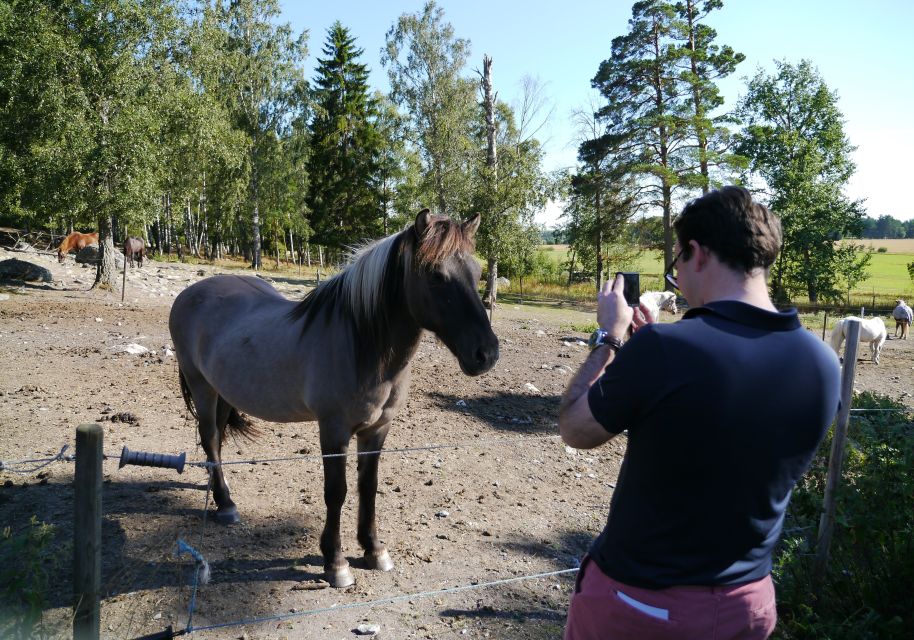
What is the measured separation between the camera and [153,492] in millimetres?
4590

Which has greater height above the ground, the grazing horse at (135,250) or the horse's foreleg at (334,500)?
the grazing horse at (135,250)

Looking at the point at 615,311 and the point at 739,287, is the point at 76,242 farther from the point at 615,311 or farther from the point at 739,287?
the point at 739,287

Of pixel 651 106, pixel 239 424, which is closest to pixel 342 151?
pixel 651 106

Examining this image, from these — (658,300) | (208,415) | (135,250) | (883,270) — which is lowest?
(208,415)

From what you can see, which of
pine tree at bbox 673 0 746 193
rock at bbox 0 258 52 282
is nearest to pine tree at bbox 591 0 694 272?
pine tree at bbox 673 0 746 193

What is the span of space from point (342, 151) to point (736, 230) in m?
33.2

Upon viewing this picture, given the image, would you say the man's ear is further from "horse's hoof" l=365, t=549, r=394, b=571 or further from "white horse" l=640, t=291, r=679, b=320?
"white horse" l=640, t=291, r=679, b=320

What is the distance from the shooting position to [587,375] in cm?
161

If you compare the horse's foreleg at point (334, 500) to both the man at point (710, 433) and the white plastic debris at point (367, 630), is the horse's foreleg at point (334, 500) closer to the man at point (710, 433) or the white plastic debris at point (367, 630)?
the white plastic debris at point (367, 630)

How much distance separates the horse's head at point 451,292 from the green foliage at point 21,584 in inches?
73.7

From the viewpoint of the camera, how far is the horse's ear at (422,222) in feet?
10.2

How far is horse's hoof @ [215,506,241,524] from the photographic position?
424 cm

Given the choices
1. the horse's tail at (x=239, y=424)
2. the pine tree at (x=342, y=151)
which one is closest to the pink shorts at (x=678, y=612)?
the horse's tail at (x=239, y=424)

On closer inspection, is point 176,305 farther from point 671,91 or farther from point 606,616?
point 671,91
